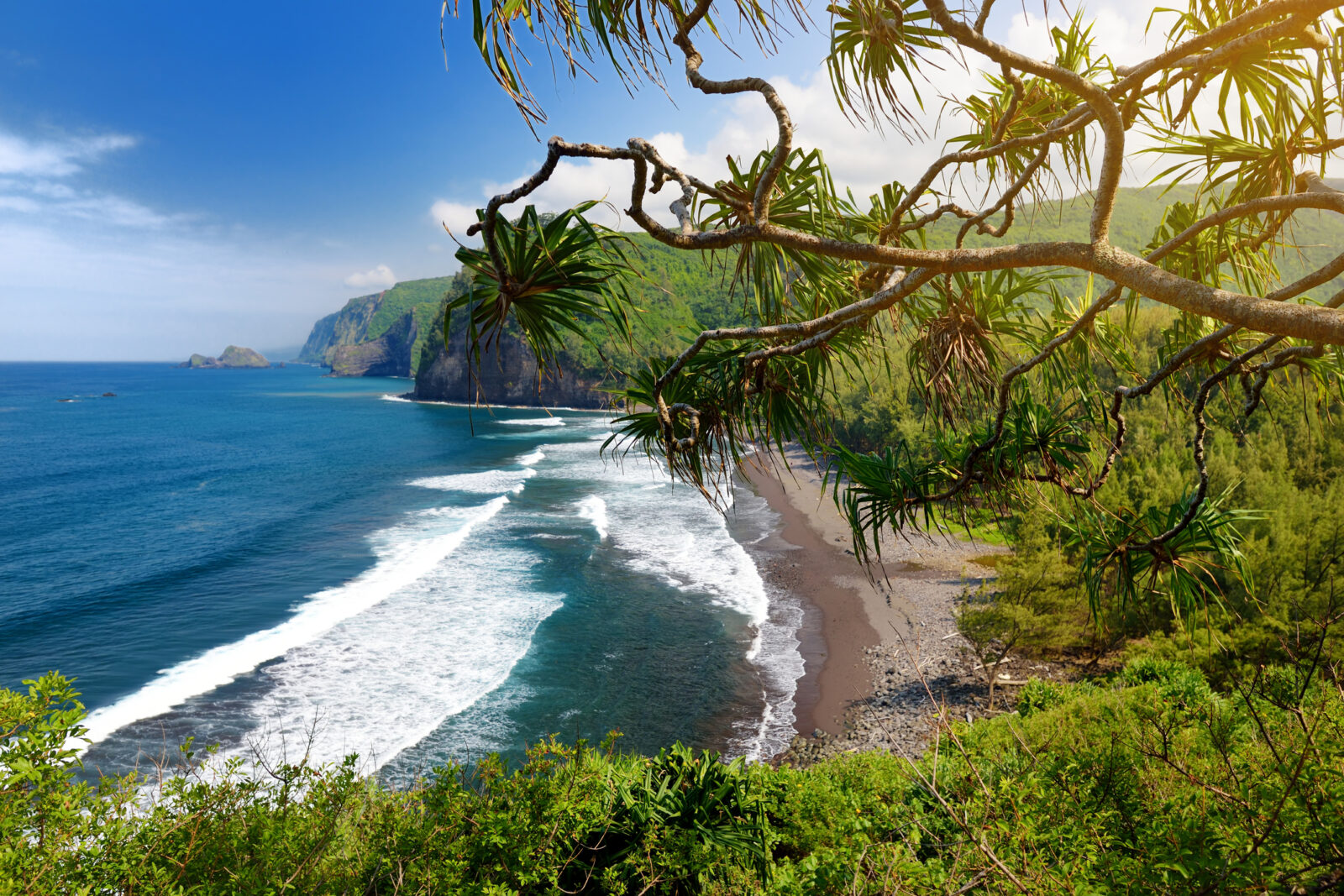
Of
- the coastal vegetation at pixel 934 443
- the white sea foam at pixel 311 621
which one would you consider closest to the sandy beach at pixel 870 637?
the coastal vegetation at pixel 934 443

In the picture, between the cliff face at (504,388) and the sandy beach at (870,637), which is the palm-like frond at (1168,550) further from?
the cliff face at (504,388)

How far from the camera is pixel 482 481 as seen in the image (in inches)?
1441

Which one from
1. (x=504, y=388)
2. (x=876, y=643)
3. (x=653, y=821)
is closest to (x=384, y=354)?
(x=504, y=388)

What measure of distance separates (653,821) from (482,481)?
3317cm

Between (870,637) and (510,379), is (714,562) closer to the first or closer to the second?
(870,637)

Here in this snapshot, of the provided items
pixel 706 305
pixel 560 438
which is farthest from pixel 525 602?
pixel 706 305

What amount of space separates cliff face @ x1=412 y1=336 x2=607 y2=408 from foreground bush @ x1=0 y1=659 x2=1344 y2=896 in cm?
6189

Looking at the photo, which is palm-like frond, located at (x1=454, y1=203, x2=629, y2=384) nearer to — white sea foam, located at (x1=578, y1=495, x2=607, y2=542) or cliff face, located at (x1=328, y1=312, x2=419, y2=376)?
white sea foam, located at (x1=578, y1=495, x2=607, y2=542)

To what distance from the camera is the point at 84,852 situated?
4.29m

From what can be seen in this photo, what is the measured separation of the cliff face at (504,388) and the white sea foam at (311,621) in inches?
1648

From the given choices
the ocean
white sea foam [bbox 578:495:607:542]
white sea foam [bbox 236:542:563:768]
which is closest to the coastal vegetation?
the ocean

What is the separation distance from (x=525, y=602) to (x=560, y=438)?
3286 cm

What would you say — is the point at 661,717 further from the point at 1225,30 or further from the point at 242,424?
the point at 242,424

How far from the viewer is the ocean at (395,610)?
44.1 ft
